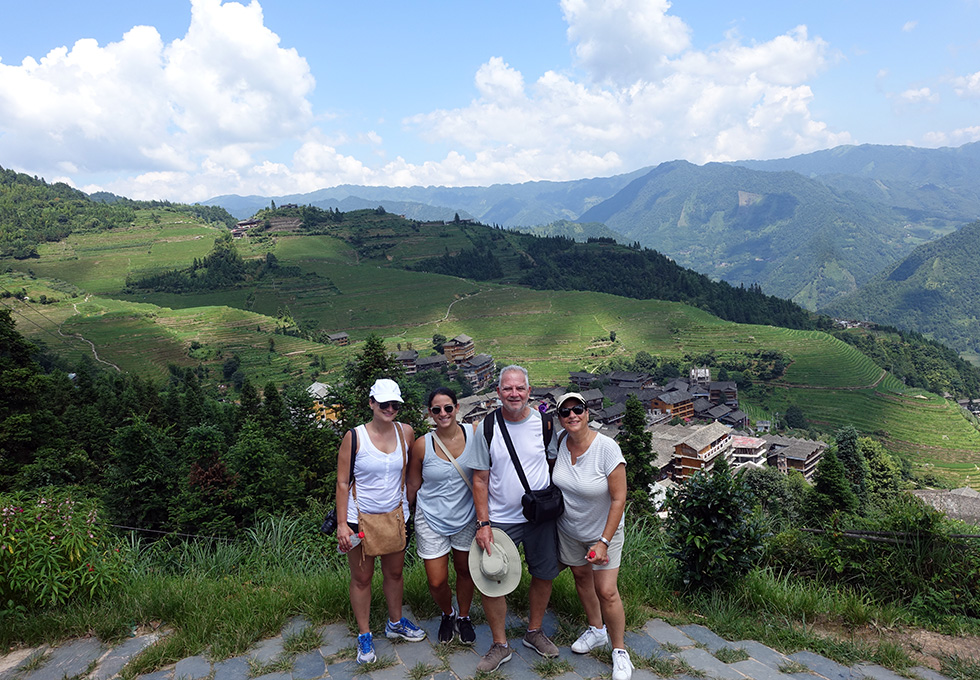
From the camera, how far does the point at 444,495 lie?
3.04 m

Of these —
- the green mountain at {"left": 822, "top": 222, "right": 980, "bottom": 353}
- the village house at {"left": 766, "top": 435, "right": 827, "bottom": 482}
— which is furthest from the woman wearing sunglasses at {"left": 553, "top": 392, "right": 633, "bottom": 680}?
the green mountain at {"left": 822, "top": 222, "right": 980, "bottom": 353}

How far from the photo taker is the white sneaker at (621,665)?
A: 2750mm

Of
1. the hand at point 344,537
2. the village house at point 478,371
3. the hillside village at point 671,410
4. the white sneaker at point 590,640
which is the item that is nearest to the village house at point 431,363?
the hillside village at point 671,410

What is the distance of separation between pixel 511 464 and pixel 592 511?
536mm

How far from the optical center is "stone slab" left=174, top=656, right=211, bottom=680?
279 centimetres

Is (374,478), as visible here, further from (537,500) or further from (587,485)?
(587,485)

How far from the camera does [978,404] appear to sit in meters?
64.3

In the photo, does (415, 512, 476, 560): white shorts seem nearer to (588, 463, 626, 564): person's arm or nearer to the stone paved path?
the stone paved path

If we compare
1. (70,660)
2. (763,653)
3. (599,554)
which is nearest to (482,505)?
(599,554)

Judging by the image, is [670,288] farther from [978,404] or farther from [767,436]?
[767,436]

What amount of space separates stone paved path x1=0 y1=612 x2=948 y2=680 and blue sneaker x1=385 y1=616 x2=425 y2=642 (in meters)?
0.04

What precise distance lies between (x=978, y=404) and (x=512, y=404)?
3435 inches

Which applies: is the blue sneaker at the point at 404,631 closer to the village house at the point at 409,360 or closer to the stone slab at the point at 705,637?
the stone slab at the point at 705,637

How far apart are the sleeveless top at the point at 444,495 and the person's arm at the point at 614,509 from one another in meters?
0.75
